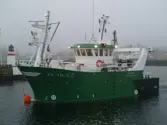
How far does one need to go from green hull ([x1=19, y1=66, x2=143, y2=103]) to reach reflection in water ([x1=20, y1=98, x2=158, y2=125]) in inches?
36.5

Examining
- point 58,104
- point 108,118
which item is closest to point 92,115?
point 108,118

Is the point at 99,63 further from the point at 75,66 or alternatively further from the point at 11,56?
the point at 11,56

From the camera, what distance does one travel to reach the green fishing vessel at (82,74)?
23534mm

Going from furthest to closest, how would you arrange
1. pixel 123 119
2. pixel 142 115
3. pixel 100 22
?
pixel 100 22 < pixel 142 115 < pixel 123 119

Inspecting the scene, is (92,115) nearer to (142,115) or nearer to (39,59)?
(142,115)

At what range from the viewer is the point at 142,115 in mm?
22469

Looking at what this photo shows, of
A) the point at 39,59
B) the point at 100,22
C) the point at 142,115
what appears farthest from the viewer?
the point at 100,22

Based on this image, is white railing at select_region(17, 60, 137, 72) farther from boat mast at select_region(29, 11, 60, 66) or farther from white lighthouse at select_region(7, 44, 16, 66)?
white lighthouse at select_region(7, 44, 16, 66)

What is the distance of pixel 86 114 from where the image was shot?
72.7 ft

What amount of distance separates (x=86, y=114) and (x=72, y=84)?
3.66m

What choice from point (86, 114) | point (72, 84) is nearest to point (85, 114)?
point (86, 114)

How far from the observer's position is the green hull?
23344mm

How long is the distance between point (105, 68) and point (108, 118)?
705 cm

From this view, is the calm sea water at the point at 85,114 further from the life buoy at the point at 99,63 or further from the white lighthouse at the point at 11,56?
the white lighthouse at the point at 11,56
